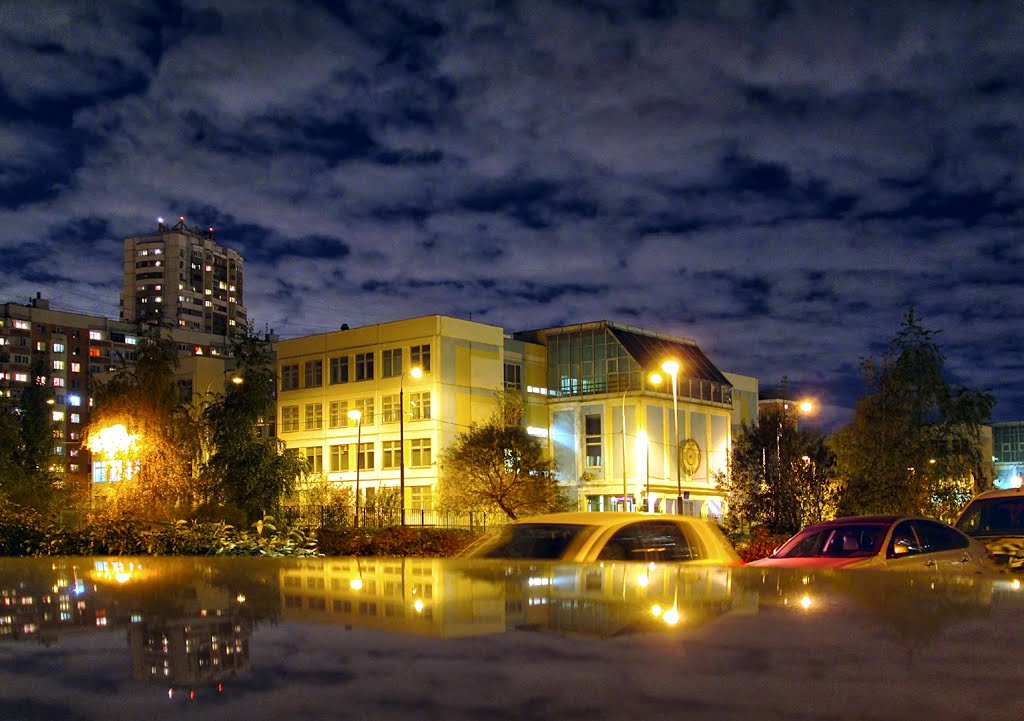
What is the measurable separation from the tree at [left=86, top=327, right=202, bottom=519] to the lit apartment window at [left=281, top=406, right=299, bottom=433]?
129ft

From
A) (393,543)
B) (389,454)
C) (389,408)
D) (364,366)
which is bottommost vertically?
(393,543)

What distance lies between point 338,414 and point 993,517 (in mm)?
61891

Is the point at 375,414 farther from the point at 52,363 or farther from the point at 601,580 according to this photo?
the point at 52,363

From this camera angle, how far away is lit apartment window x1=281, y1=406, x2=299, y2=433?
79312 mm

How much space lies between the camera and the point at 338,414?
76312 millimetres

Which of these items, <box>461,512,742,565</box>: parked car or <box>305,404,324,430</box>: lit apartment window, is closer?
<box>461,512,742,565</box>: parked car

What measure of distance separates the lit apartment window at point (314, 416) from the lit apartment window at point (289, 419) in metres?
1.17

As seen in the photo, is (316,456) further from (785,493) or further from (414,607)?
(414,607)

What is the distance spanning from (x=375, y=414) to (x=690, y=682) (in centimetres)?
7124

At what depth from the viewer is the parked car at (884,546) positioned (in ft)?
44.2

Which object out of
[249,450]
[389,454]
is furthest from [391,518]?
[389,454]

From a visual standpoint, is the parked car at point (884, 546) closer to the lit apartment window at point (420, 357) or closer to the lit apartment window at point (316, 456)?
the lit apartment window at point (420, 357)

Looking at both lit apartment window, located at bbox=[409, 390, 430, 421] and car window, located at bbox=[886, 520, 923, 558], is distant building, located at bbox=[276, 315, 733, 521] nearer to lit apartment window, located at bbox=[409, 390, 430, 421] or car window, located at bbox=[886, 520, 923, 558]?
lit apartment window, located at bbox=[409, 390, 430, 421]

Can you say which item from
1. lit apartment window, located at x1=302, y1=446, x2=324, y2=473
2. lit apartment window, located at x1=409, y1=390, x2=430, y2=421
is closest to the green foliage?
lit apartment window, located at x1=409, y1=390, x2=430, y2=421
